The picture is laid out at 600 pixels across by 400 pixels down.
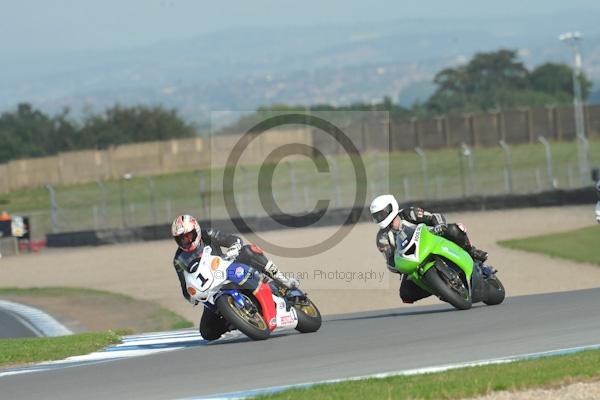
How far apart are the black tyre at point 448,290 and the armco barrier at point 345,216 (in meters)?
24.2

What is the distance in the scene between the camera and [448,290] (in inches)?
535

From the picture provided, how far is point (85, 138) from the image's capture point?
3735 inches

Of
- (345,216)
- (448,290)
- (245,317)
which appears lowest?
(345,216)

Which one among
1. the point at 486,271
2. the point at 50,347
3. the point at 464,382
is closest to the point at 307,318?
the point at 486,271

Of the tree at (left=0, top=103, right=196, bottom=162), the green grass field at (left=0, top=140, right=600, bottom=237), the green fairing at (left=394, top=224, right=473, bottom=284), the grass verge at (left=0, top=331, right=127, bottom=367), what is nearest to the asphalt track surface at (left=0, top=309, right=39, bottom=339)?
the grass verge at (left=0, top=331, right=127, bottom=367)

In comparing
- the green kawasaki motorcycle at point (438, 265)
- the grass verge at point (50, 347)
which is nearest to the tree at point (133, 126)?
the grass verge at point (50, 347)

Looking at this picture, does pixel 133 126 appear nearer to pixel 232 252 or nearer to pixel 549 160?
pixel 549 160

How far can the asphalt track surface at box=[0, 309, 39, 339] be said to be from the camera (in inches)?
750

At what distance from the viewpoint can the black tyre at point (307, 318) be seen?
12922mm

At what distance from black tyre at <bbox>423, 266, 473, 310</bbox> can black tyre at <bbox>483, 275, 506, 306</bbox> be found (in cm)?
33

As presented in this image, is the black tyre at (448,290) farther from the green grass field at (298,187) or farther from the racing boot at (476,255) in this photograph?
the green grass field at (298,187)

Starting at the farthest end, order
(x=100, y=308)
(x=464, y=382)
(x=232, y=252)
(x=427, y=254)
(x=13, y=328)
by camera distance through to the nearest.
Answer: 1. (x=100, y=308)
2. (x=13, y=328)
3. (x=427, y=254)
4. (x=232, y=252)
5. (x=464, y=382)

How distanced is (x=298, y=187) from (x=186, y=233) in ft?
135

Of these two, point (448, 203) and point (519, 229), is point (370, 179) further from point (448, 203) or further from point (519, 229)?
point (519, 229)
